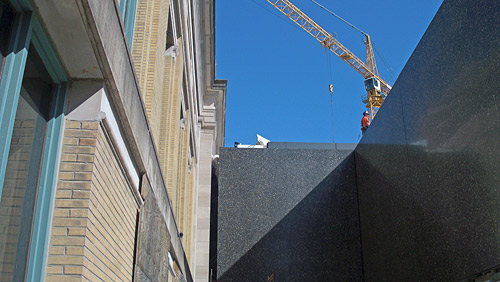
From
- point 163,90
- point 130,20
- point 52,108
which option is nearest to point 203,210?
point 163,90

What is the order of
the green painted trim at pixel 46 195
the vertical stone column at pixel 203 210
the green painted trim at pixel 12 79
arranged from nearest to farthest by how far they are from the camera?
the green painted trim at pixel 12 79 → the green painted trim at pixel 46 195 → the vertical stone column at pixel 203 210

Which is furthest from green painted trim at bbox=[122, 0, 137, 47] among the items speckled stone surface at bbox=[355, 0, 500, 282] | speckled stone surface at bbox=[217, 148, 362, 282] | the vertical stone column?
the vertical stone column

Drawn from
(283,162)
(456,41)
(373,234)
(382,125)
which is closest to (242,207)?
(283,162)

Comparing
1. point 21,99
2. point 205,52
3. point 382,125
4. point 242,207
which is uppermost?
point 205,52

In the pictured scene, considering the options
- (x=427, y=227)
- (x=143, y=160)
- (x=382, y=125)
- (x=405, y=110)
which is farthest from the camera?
(x=382, y=125)

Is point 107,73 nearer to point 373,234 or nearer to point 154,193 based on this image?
point 154,193

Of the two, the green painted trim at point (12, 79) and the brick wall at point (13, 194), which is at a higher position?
the green painted trim at point (12, 79)

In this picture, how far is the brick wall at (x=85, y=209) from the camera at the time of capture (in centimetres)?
365

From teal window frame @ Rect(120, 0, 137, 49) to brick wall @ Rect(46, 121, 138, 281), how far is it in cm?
186

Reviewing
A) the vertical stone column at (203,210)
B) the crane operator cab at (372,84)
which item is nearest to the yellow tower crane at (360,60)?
the crane operator cab at (372,84)

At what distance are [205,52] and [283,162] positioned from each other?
487cm

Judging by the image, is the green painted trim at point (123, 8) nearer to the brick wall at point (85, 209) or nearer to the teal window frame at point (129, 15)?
the teal window frame at point (129, 15)

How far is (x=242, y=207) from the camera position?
523 inches

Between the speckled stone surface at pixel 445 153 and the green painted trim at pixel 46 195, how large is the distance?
4263 mm
